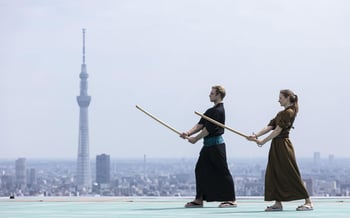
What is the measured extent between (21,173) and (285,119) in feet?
525

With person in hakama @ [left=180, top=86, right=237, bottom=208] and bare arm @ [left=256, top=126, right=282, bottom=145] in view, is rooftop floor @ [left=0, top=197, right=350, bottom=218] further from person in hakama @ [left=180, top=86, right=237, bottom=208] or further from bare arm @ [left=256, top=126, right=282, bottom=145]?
bare arm @ [left=256, top=126, right=282, bottom=145]

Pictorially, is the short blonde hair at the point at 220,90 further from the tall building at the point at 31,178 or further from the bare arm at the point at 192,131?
the tall building at the point at 31,178

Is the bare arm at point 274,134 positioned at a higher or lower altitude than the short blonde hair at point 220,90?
lower

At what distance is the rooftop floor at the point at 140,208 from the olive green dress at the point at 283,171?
0.84ft

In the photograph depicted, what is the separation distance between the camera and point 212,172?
51.4 feet

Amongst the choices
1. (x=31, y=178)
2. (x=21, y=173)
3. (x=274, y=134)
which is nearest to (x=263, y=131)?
(x=274, y=134)

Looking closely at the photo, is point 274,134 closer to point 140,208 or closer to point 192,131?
point 192,131

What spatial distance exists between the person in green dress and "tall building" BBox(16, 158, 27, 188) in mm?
147537

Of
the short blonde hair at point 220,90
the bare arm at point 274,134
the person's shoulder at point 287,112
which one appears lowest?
the bare arm at point 274,134

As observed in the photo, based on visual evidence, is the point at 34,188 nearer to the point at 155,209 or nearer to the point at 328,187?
the point at 328,187

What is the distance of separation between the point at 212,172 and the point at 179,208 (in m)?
0.70

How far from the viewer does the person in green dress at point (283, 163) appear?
14.6 meters

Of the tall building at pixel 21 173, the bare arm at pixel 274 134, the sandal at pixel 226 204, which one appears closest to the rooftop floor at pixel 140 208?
the sandal at pixel 226 204

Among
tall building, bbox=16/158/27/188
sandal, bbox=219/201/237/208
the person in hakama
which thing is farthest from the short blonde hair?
tall building, bbox=16/158/27/188
